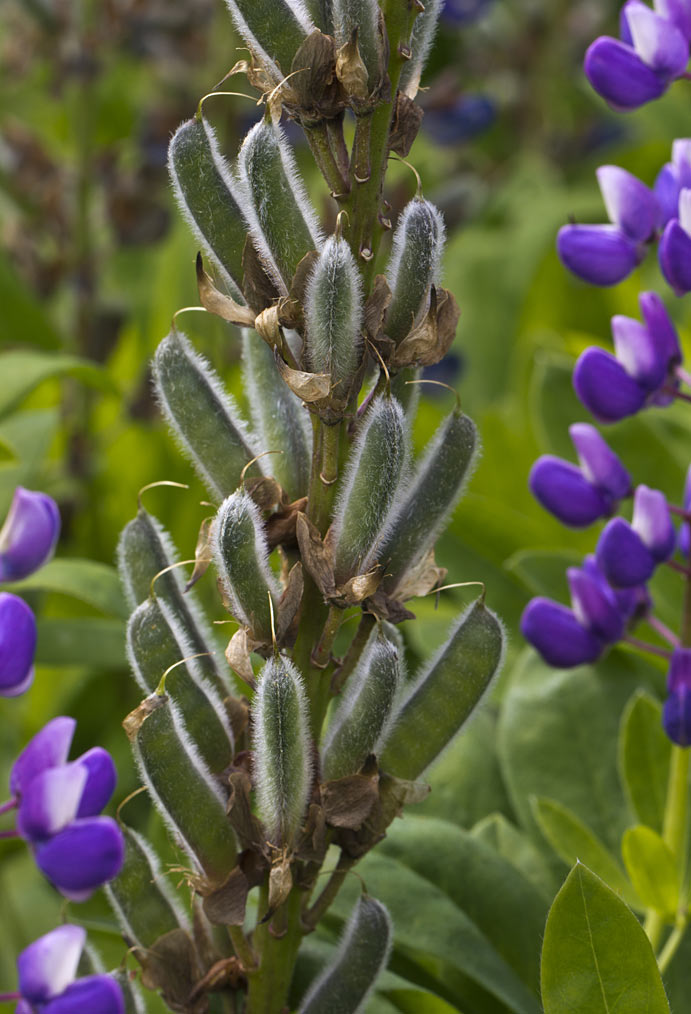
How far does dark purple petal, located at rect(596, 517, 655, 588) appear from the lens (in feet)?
2.36

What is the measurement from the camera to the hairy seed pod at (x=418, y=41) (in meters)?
0.53

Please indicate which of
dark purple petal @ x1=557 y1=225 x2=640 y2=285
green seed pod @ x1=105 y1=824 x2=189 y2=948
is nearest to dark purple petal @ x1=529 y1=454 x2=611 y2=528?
dark purple petal @ x1=557 y1=225 x2=640 y2=285

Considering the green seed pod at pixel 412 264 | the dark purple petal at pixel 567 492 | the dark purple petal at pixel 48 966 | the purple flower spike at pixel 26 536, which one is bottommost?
the dark purple petal at pixel 567 492

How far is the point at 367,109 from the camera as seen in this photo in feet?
1.65

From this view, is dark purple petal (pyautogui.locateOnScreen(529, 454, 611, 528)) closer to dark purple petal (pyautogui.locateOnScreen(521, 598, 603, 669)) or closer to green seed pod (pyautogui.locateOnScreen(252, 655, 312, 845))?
dark purple petal (pyautogui.locateOnScreen(521, 598, 603, 669))

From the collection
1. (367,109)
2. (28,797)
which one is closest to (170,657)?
(28,797)

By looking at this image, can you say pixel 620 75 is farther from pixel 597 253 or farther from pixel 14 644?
pixel 14 644

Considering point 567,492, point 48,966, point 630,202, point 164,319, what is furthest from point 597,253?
point 164,319

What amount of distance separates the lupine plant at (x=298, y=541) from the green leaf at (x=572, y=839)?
19 cm

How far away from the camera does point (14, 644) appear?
52 cm

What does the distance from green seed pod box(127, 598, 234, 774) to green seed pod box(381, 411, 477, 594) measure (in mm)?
92

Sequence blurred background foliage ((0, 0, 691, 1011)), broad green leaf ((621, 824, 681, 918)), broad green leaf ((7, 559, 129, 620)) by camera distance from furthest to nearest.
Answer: blurred background foliage ((0, 0, 691, 1011)), broad green leaf ((7, 559, 129, 620)), broad green leaf ((621, 824, 681, 918))

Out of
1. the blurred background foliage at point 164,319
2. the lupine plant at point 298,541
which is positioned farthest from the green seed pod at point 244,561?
the blurred background foliage at point 164,319

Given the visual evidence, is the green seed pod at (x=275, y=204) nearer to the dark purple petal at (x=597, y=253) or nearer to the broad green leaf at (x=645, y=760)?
the dark purple petal at (x=597, y=253)
